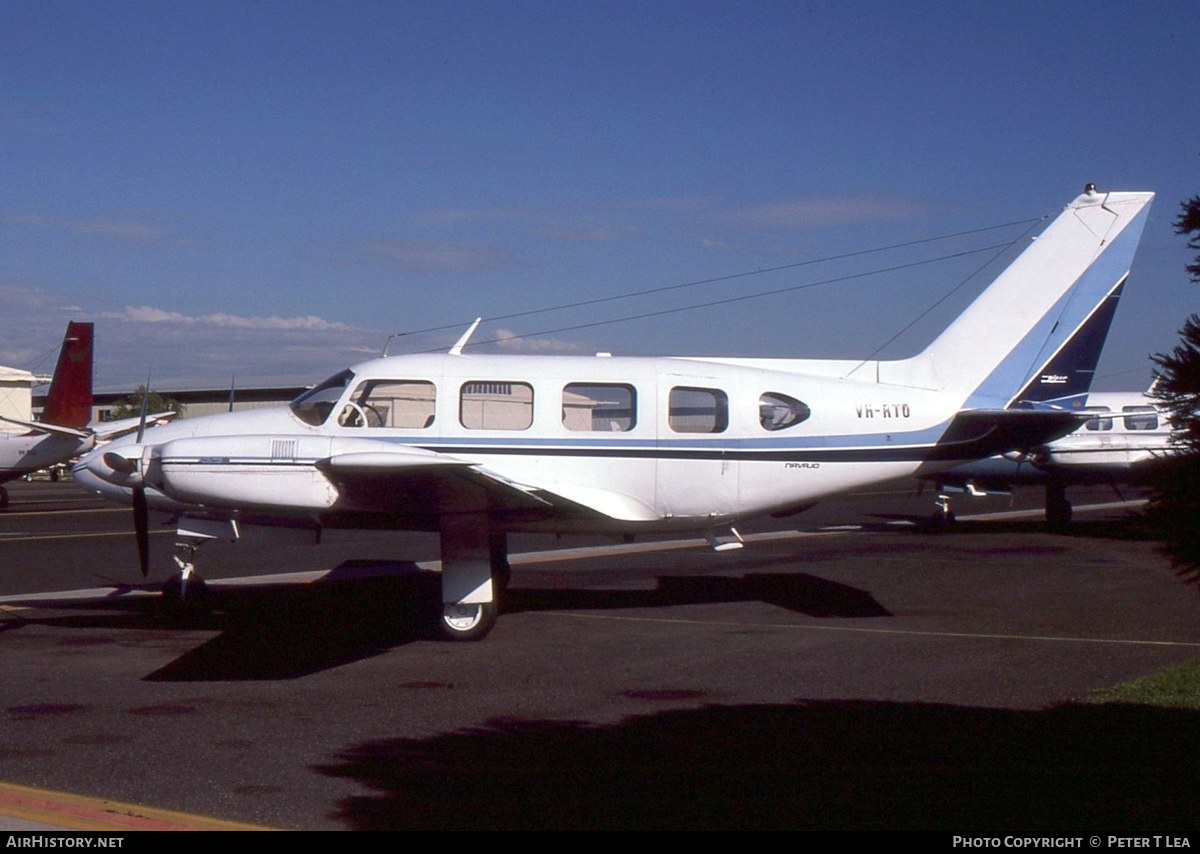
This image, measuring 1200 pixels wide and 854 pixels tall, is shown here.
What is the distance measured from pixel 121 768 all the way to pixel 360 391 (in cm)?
605

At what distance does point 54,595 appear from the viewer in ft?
50.2

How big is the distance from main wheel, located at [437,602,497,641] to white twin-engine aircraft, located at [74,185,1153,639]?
0.6 inches

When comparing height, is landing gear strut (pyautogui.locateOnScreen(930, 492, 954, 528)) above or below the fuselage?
below

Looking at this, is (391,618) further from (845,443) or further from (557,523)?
(845,443)

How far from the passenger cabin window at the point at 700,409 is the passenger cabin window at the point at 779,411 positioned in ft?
1.42

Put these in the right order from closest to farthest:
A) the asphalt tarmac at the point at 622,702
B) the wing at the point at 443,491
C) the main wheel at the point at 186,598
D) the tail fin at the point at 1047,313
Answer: the asphalt tarmac at the point at 622,702 < the wing at the point at 443,491 < the main wheel at the point at 186,598 < the tail fin at the point at 1047,313

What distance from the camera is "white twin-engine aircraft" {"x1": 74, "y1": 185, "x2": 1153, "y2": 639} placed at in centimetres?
1189

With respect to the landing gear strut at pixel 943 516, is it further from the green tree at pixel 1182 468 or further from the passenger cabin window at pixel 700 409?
the green tree at pixel 1182 468

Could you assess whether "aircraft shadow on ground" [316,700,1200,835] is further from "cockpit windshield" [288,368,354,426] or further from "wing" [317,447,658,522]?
"cockpit windshield" [288,368,354,426]

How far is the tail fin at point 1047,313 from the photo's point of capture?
46.4 feet

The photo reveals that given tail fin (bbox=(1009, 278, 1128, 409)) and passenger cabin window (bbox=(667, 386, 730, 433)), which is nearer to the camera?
passenger cabin window (bbox=(667, 386, 730, 433))

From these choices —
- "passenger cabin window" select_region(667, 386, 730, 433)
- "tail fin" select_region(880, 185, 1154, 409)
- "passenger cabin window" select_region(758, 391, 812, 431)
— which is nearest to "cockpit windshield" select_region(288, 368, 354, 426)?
"passenger cabin window" select_region(667, 386, 730, 433)

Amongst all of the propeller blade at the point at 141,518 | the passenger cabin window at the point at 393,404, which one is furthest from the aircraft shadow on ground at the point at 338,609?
the passenger cabin window at the point at 393,404

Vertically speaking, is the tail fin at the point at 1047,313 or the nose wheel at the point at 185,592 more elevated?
the tail fin at the point at 1047,313
